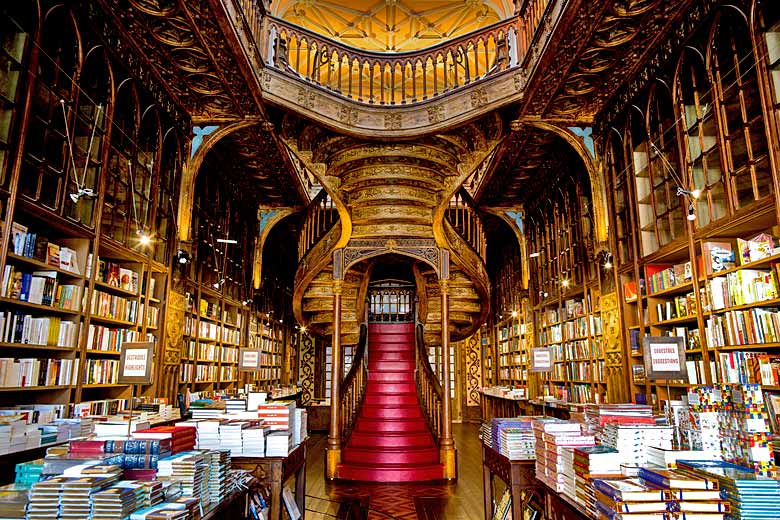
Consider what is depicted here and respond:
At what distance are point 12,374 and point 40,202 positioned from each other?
4.00 ft

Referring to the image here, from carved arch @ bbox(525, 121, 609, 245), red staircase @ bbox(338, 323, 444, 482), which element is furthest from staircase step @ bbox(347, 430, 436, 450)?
carved arch @ bbox(525, 121, 609, 245)

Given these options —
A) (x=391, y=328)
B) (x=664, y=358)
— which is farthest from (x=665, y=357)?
(x=391, y=328)

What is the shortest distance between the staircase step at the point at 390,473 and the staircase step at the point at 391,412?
121 cm

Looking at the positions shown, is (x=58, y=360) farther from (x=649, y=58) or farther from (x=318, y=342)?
(x=318, y=342)

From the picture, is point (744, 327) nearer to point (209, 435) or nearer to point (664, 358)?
point (664, 358)

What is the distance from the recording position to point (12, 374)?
3.59 metres

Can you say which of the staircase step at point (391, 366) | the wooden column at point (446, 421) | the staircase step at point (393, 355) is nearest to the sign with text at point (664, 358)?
the wooden column at point (446, 421)

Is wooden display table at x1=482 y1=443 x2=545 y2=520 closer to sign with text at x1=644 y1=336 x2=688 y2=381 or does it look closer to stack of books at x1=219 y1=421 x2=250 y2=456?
sign with text at x1=644 y1=336 x2=688 y2=381

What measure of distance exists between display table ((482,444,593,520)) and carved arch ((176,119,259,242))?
4326mm

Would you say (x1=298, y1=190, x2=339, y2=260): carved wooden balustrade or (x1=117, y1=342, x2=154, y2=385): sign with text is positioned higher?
(x1=298, y1=190, x2=339, y2=260): carved wooden balustrade

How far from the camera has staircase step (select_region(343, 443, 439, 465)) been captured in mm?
6844

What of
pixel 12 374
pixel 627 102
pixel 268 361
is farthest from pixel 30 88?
pixel 268 361

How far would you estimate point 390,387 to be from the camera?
344 inches

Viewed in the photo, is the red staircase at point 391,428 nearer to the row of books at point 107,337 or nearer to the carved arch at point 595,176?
the row of books at point 107,337
